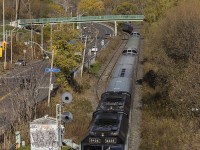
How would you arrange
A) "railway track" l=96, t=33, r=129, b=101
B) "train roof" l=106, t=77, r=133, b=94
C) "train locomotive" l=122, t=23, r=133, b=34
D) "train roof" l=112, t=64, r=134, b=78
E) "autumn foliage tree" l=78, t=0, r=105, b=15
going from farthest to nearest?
"autumn foliage tree" l=78, t=0, r=105, b=15 < "train locomotive" l=122, t=23, r=133, b=34 < "railway track" l=96, t=33, r=129, b=101 < "train roof" l=112, t=64, r=134, b=78 < "train roof" l=106, t=77, r=133, b=94

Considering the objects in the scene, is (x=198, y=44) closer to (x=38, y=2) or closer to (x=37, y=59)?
(x=37, y=59)

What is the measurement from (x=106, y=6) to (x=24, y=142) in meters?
130

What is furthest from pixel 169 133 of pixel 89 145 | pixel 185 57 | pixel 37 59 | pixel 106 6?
pixel 106 6

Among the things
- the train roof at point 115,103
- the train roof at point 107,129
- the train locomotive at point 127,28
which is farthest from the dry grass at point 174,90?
the train locomotive at point 127,28

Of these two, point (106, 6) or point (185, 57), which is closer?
point (185, 57)

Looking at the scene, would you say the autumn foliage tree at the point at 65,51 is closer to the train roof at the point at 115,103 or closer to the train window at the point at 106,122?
the train roof at the point at 115,103

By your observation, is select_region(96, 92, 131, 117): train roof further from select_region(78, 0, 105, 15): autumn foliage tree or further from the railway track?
select_region(78, 0, 105, 15): autumn foliage tree

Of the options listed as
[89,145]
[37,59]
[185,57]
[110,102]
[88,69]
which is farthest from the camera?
[37,59]

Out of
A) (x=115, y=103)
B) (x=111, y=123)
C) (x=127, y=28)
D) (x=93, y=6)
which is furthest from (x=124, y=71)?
(x=93, y=6)

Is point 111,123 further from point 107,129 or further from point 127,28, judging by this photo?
point 127,28

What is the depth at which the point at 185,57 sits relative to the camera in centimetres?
3347

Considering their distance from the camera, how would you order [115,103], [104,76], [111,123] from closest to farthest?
[111,123]
[115,103]
[104,76]

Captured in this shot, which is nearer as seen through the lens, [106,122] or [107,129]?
[107,129]

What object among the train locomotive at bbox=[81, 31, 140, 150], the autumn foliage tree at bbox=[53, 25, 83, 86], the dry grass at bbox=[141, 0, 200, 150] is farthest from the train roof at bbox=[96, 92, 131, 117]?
the autumn foliage tree at bbox=[53, 25, 83, 86]
